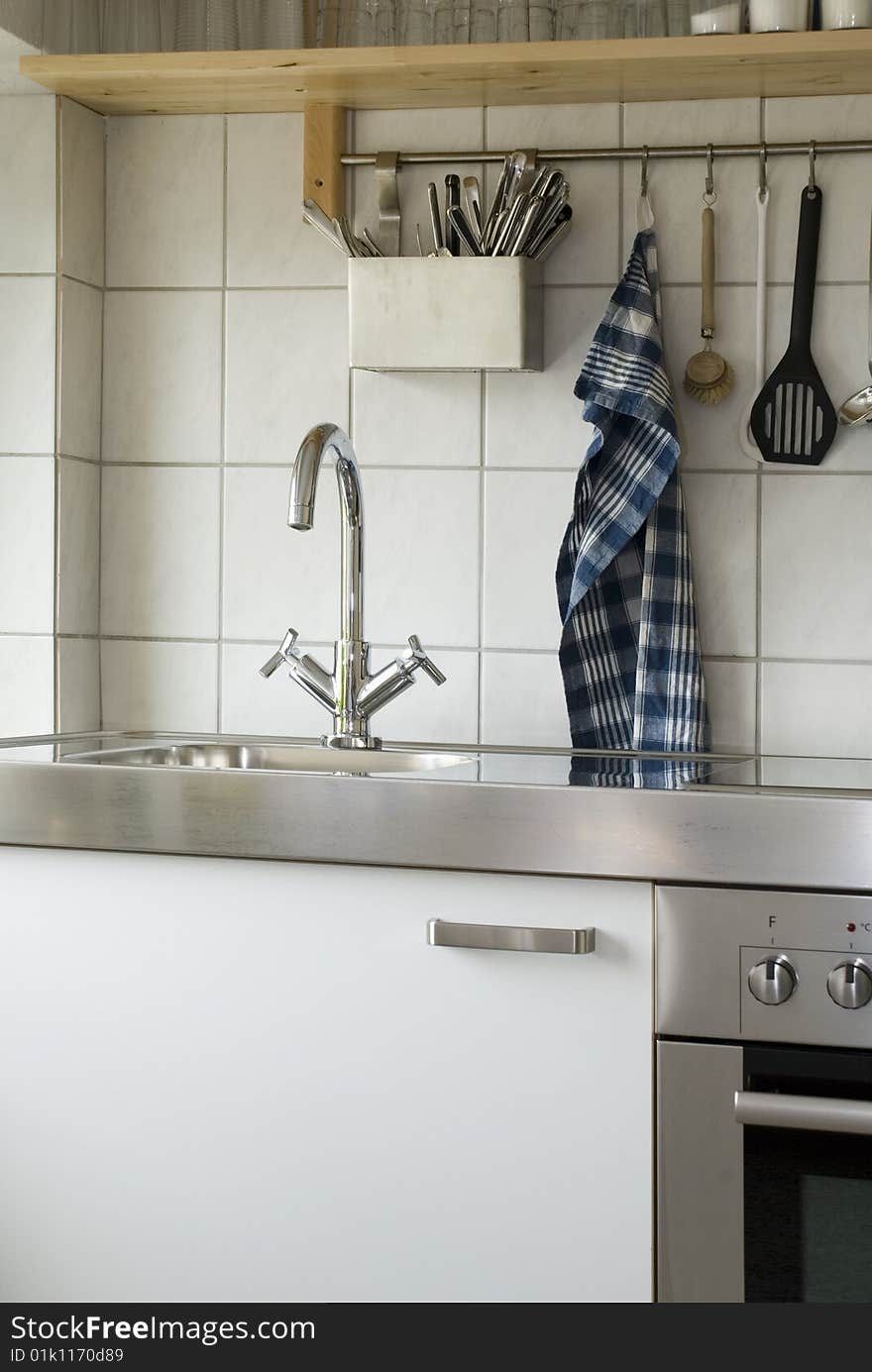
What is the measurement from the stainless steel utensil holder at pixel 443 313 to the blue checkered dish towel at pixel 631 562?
0.09 meters

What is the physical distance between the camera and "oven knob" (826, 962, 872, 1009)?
3.52 ft

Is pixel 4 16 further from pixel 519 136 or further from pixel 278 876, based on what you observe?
pixel 278 876

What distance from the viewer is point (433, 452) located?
1690mm

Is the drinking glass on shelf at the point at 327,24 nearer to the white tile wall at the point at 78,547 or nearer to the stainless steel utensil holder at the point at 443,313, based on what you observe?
the stainless steel utensil holder at the point at 443,313

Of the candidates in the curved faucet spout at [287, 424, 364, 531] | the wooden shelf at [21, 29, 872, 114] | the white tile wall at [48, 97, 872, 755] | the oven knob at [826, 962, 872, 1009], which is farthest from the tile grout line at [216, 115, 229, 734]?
the oven knob at [826, 962, 872, 1009]

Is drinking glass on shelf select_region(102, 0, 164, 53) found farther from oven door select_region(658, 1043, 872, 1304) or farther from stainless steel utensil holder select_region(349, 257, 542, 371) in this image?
oven door select_region(658, 1043, 872, 1304)

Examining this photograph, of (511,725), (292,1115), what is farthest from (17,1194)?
(511,725)

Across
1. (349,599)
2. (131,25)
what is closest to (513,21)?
(131,25)

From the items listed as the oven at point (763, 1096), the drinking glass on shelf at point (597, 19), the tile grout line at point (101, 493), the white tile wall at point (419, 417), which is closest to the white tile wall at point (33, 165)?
the tile grout line at point (101, 493)

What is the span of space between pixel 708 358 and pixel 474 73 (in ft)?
A: 1.33

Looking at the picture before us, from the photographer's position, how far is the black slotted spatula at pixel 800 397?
157 cm

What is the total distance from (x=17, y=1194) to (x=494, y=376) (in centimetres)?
103

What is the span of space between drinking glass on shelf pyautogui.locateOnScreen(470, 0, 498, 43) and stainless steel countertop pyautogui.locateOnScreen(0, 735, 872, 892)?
0.86 metres

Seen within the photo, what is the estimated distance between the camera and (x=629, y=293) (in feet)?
5.09
